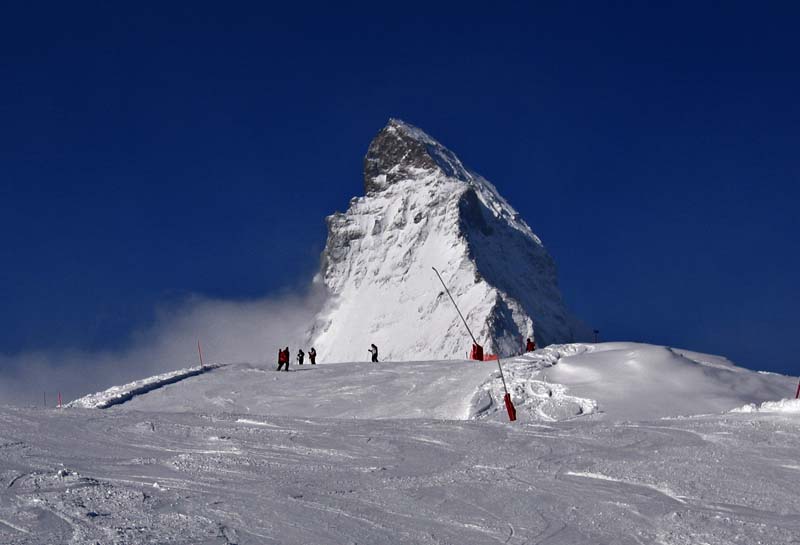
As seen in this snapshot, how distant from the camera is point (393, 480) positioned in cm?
1223

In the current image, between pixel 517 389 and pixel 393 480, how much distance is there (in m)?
13.9

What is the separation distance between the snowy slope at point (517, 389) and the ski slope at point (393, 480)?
2513 millimetres

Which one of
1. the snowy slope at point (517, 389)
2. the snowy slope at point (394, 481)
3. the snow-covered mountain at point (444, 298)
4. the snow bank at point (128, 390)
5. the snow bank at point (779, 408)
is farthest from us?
the snow-covered mountain at point (444, 298)

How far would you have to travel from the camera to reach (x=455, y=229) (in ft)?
609

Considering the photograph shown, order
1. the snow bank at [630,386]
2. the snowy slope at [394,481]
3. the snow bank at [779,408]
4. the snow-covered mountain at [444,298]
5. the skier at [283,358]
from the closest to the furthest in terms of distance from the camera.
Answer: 1. the snowy slope at [394,481]
2. the snow bank at [779,408]
3. the snow bank at [630,386]
4. the skier at [283,358]
5. the snow-covered mountain at [444,298]

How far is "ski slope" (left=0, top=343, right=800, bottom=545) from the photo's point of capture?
9.56 m

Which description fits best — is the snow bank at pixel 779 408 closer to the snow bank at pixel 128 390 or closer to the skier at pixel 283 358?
the snow bank at pixel 128 390

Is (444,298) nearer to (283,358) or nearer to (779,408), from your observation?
(283,358)

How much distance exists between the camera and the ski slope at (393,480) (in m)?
9.56

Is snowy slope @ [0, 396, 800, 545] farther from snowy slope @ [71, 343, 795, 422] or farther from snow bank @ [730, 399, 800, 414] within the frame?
snowy slope @ [71, 343, 795, 422]

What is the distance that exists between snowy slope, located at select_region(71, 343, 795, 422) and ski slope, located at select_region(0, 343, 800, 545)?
8.24ft

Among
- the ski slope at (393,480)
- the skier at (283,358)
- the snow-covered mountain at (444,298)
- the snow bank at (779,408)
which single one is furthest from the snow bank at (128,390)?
the snow-covered mountain at (444,298)

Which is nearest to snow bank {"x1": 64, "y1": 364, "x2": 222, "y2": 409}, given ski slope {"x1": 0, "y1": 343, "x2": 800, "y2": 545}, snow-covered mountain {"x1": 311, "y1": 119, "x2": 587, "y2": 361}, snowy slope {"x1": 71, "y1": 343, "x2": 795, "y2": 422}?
snowy slope {"x1": 71, "y1": 343, "x2": 795, "y2": 422}

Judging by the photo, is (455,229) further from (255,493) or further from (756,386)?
(255,493)
